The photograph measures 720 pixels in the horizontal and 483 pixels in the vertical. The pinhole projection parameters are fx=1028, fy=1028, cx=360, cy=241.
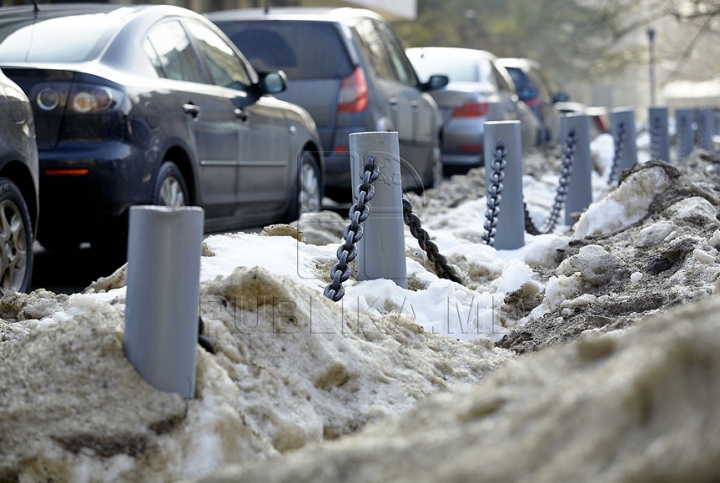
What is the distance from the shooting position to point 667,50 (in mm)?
37031

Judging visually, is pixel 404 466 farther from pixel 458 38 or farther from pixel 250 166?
pixel 458 38

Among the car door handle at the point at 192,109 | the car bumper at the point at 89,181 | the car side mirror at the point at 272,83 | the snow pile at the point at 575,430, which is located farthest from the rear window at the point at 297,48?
the snow pile at the point at 575,430

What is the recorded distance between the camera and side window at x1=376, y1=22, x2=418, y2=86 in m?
10.9

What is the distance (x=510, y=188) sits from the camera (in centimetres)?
Answer: 675

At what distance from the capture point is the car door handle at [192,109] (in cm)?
663

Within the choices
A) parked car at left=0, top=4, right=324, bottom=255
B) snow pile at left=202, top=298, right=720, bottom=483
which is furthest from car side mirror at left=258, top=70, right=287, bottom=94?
snow pile at left=202, top=298, right=720, bottom=483

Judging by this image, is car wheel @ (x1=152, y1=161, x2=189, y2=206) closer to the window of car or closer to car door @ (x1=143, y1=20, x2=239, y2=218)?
car door @ (x1=143, y1=20, x2=239, y2=218)

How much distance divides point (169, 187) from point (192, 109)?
0.57 meters

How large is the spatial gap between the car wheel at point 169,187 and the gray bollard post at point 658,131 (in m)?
5.63

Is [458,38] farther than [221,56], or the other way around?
[458,38]

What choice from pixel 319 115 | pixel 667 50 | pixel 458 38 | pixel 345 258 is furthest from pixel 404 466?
pixel 458 38

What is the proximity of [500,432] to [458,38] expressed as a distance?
46.5 meters

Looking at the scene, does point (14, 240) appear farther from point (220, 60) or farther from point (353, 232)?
point (220, 60)

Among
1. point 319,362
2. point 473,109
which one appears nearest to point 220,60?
point 319,362
